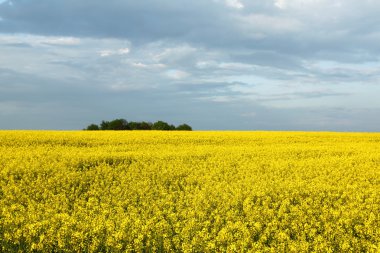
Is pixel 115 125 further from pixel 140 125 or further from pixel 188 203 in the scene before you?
pixel 188 203

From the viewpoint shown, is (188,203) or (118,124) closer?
Answer: (188,203)

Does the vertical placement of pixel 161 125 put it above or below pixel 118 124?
below

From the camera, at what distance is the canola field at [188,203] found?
767 centimetres

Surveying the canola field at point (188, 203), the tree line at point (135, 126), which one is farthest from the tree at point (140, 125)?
the canola field at point (188, 203)

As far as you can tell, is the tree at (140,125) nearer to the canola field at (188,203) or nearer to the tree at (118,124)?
the tree at (118,124)

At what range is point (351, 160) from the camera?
21422mm

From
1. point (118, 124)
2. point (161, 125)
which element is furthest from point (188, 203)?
point (118, 124)

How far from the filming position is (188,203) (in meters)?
11.2

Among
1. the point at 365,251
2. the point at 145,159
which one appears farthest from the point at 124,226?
the point at 145,159

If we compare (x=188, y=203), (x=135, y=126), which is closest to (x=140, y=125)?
(x=135, y=126)

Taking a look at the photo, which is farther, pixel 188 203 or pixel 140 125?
pixel 140 125

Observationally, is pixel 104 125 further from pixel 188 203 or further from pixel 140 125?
pixel 188 203

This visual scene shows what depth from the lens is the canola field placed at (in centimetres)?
767

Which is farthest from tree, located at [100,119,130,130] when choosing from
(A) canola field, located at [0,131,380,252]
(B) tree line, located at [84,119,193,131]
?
(A) canola field, located at [0,131,380,252]
